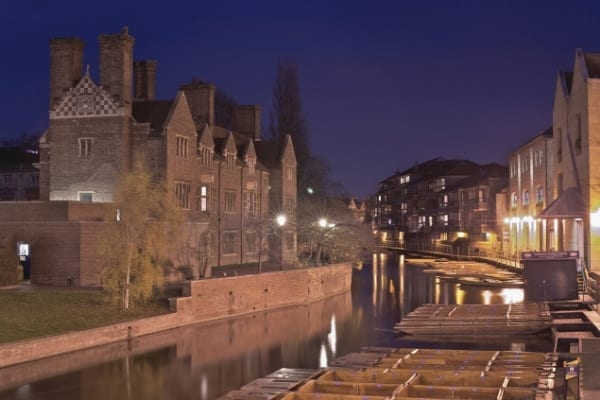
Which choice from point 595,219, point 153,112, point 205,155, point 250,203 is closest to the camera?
point 595,219

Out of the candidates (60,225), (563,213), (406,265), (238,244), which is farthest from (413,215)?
(60,225)

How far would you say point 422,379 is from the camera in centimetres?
1739

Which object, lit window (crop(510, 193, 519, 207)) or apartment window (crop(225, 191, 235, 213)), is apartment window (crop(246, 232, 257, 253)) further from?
lit window (crop(510, 193, 519, 207))

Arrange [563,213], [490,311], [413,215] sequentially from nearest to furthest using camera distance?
[490,311] → [563,213] → [413,215]

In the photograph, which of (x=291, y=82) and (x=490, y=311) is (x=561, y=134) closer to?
(x=490, y=311)

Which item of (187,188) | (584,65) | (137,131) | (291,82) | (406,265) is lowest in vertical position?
(406,265)

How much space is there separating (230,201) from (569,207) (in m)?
20.2

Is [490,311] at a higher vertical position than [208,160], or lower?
lower

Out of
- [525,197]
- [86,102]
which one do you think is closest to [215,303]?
[86,102]

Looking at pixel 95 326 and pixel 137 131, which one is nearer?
pixel 95 326

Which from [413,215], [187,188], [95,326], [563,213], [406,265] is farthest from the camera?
[413,215]

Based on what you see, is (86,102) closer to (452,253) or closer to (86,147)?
(86,147)

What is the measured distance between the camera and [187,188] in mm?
41031

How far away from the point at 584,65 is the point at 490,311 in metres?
13.8
